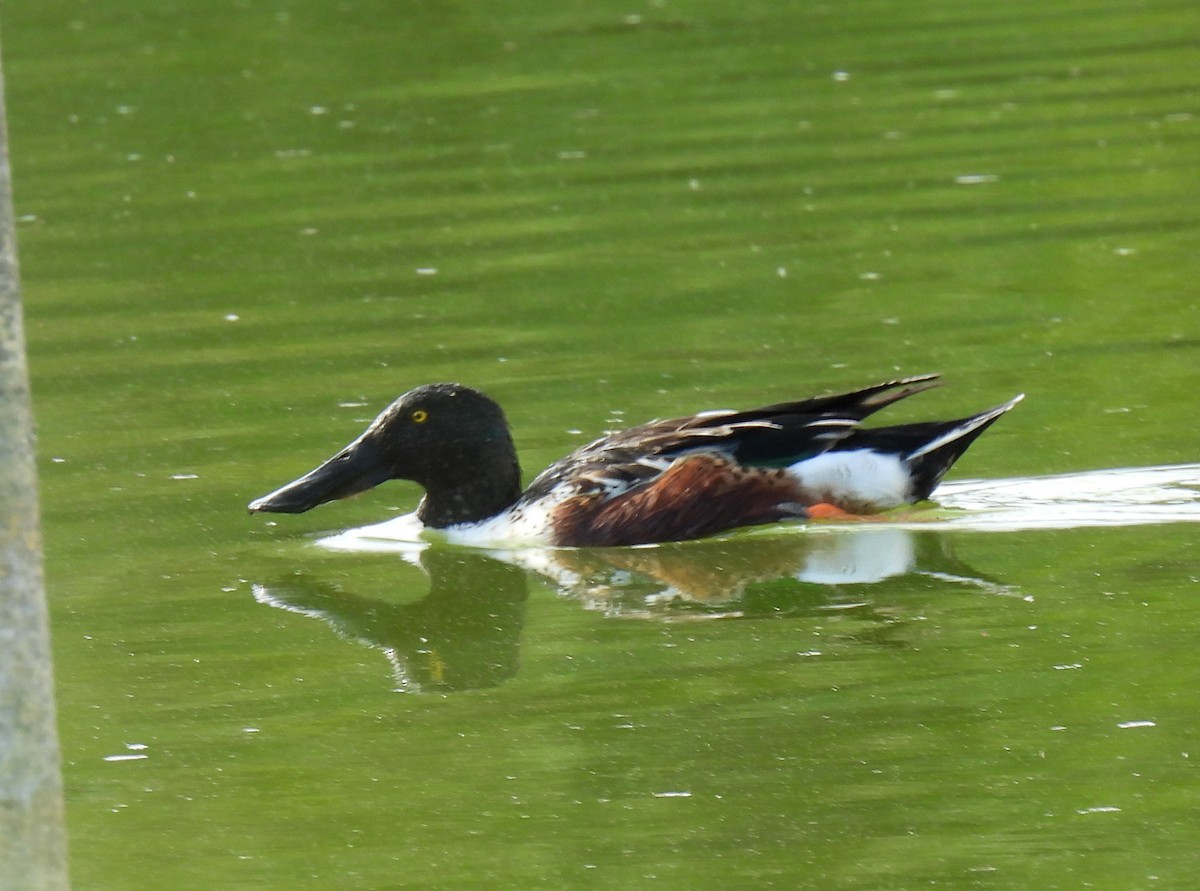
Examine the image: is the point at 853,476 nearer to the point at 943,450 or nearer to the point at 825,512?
the point at 825,512

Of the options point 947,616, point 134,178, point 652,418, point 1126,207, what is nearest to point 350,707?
point 947,616

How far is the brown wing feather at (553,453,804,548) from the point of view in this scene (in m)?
8.21

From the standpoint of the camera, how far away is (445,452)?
8.69 m

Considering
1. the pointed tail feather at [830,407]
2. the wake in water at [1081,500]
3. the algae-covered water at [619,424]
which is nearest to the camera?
the algae-covered water at [619,424]

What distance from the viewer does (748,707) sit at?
6.27m

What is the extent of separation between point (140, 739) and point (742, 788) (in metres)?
1.75

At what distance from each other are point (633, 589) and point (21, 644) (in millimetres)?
4185

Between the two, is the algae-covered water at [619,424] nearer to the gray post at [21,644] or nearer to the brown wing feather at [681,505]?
the brown wing feather at [681,505]

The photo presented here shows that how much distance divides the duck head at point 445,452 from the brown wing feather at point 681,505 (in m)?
0.46

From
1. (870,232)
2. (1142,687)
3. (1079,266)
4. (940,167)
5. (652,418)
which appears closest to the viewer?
(1142,687)

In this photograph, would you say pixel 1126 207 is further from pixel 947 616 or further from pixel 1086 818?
pixel 1086 818

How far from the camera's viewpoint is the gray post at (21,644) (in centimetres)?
363

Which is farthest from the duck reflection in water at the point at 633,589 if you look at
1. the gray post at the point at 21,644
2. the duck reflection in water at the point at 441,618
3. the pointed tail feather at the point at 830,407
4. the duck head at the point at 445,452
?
the gray post at the point at 21,644

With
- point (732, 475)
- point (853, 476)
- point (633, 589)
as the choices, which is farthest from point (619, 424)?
point (633, 589)
